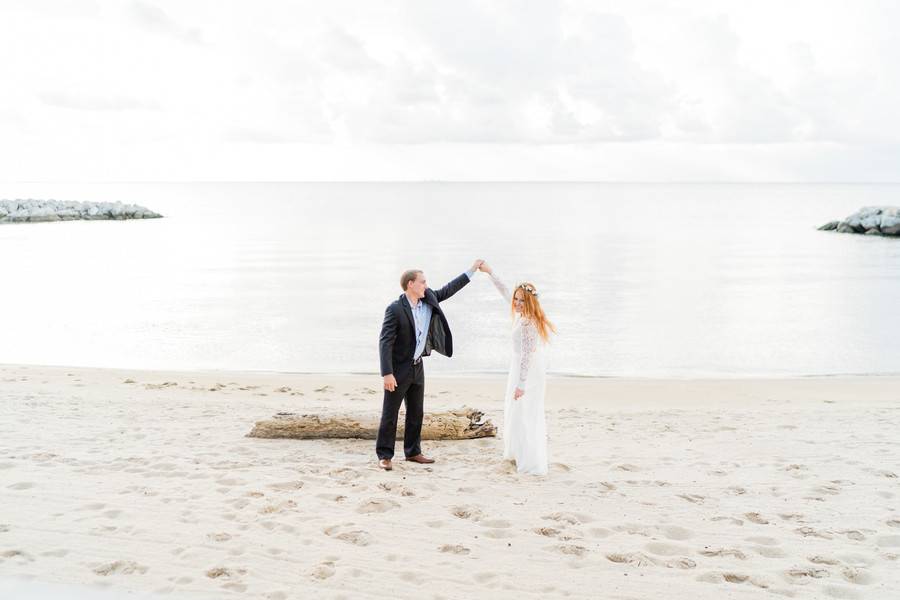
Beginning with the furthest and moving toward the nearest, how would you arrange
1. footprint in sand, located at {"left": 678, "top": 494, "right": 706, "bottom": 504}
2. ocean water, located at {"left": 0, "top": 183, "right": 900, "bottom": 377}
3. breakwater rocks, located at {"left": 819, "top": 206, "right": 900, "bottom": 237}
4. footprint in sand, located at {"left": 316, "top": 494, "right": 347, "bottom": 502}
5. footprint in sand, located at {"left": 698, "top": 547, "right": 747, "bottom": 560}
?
breakwater rocks, located at {"left": 819, "top": 206, "right": 900, "bottom": 237} < ocean water, located at {"left": 0, "top": 183, "right": 900, "bottom": 377} < footprint in sand, located at {"left": 678, "top": 494, "right": 706, "bottom": 504} < footprint in sand, located at {"left": 316, "top": 494, "right": 347, "bottom": 502} < footprint in sand, located at {"left": 698, "top": 547, "right": 747, "bottom": 560}

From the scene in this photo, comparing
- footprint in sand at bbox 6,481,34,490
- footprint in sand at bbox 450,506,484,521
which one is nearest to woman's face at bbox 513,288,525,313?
footprint in sand at bbox 450,506,484,521

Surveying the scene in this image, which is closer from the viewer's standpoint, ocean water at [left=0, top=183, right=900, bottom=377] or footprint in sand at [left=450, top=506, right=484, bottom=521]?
footprint in sand at [left=450, top=506, right=484, bottom=521]

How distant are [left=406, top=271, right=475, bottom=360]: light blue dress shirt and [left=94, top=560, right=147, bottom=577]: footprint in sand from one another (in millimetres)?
3124

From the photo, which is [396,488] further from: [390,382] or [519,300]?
[519,300]

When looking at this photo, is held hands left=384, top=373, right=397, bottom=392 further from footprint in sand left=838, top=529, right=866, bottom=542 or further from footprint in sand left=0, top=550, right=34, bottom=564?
footprint in sand left=838, top=529, right=866, bottom=542

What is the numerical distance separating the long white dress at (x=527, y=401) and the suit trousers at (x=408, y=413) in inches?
36.5

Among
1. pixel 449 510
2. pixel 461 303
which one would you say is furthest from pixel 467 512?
pixel 461 303

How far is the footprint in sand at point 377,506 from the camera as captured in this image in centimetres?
603

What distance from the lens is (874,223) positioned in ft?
208

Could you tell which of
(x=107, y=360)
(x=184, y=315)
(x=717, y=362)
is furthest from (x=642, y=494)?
(x=184, y=315)

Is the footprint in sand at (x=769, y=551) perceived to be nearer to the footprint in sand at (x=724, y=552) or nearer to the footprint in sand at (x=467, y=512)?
the footprint in sand at (x=724, y=552)

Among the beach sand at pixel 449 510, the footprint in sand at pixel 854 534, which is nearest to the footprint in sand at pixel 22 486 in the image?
the beach sand at pixel 449 510

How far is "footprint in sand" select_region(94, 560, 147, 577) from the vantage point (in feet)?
16.0

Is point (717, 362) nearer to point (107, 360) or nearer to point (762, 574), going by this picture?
point (762, 574)
